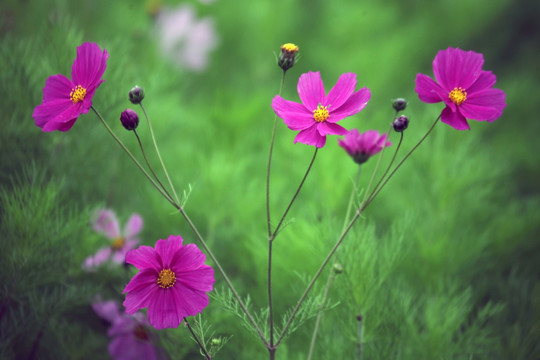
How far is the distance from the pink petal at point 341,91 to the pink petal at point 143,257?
0.61 ft

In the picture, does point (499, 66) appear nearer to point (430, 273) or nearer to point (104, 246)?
point (430, 273)

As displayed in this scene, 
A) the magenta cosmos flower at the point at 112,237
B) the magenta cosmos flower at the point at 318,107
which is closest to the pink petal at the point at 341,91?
the magenta cosmos flower at the point at 318,107

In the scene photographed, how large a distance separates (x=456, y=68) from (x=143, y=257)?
0.96 feet

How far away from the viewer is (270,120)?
0.96 meters

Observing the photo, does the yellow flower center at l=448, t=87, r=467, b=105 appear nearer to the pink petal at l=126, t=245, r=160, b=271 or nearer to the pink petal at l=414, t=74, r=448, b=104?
the pink petal at l=414, t=74, r=448, b=104

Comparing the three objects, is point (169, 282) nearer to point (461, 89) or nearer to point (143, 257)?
point (143, 257)

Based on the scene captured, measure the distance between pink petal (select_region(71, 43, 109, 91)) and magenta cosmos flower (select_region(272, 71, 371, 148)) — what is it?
0.45ft

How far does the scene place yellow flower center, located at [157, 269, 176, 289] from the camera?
32 centimetres

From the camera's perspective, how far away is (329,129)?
1.04 ft

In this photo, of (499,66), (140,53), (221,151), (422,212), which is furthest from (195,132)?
(499,66)

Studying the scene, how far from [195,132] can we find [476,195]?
0.58m

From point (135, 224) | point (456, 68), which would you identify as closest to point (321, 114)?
point (456, 68)

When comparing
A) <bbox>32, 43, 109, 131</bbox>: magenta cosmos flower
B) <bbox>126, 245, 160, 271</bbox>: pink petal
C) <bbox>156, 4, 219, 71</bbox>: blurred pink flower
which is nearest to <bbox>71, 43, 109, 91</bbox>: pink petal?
<bbox>32, 43, 109, 131</bbox>: magenta cosmos flower

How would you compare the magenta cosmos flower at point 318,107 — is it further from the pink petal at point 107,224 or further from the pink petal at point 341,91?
the pink petal at point 107,224
